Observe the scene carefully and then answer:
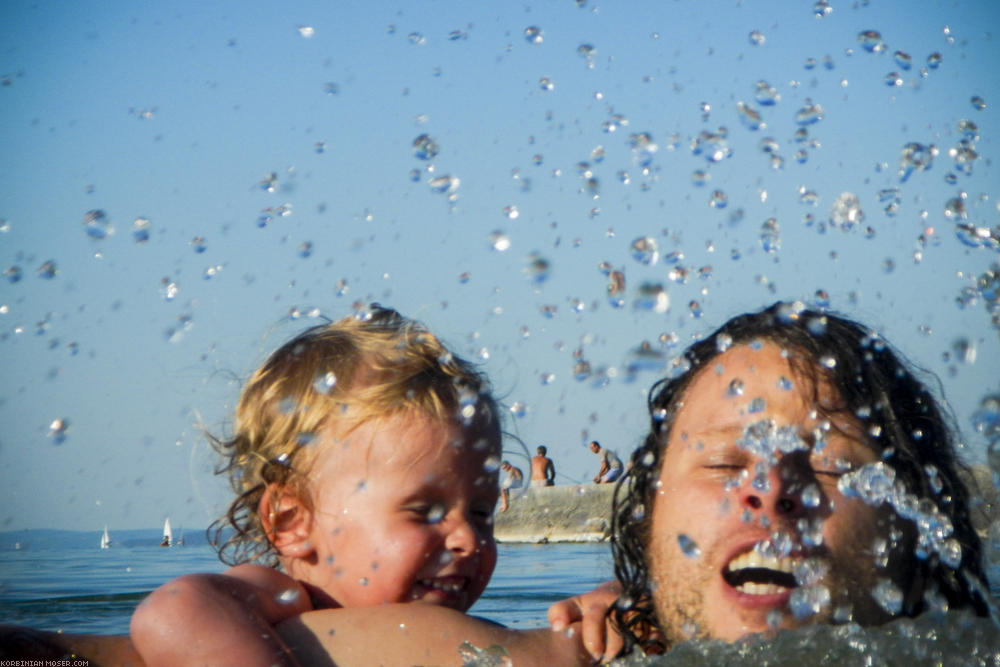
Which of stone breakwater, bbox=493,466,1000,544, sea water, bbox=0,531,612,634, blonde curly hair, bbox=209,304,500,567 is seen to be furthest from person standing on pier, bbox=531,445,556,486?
blonde curly hair, bbox=209,304,500,567

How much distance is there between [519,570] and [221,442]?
3.88 meters

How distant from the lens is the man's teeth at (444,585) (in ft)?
7.56

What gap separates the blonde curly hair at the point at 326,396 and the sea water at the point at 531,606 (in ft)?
2.66

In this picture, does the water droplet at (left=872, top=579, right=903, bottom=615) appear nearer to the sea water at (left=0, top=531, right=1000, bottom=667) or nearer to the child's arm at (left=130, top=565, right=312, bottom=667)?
the sea water at (left=0, top=531, right=1000, bottom=667)

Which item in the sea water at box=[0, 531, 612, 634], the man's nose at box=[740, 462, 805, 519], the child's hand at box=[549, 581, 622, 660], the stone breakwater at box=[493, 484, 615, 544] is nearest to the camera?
the man's nose at box=[740, 462, 805, 519]

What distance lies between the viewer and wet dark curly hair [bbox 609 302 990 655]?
229 cm

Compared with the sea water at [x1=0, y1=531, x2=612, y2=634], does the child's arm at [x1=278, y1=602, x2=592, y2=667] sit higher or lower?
higher

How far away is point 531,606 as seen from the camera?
413 cm

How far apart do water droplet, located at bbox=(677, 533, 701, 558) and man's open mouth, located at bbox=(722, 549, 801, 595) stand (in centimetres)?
8

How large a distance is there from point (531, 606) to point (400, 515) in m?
2.03

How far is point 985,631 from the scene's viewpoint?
6.16 ft

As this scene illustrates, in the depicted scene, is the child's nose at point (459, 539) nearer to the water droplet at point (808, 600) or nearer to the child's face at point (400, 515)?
the child's face at point (400, 515)

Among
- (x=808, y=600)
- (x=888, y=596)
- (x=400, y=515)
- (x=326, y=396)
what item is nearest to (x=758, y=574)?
(x=808, y=600)

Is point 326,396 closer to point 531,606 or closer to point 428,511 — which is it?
point 428,511
